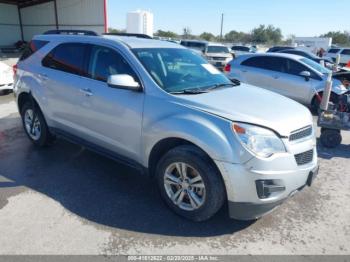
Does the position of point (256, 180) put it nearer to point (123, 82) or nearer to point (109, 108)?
point (123, 82)

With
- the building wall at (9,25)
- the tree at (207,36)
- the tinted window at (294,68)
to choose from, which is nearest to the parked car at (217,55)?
the tinted window at (294,68)

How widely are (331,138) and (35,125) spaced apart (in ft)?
17.1

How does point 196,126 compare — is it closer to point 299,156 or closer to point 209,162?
point 209,162

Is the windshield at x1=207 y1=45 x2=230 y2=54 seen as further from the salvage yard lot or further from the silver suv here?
the salvage yard lot

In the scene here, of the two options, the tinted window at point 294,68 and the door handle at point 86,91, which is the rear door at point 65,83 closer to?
the door handle at point 86,91

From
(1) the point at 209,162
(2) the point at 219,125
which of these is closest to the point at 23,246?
(1) the point at 209,162

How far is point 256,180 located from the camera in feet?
9.70

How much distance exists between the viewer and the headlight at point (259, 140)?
296 centimetres

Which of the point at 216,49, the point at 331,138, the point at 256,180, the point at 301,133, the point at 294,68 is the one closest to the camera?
the point at 256,180

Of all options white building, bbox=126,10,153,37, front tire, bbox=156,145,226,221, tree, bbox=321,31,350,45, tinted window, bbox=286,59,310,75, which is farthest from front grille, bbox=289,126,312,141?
tree, bbox=321,31,350,45

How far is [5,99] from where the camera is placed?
9.65 m

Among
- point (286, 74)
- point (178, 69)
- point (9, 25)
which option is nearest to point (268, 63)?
point (286, 74)

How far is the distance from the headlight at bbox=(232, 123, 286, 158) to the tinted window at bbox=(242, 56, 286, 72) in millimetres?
7036

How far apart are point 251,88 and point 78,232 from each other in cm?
274
